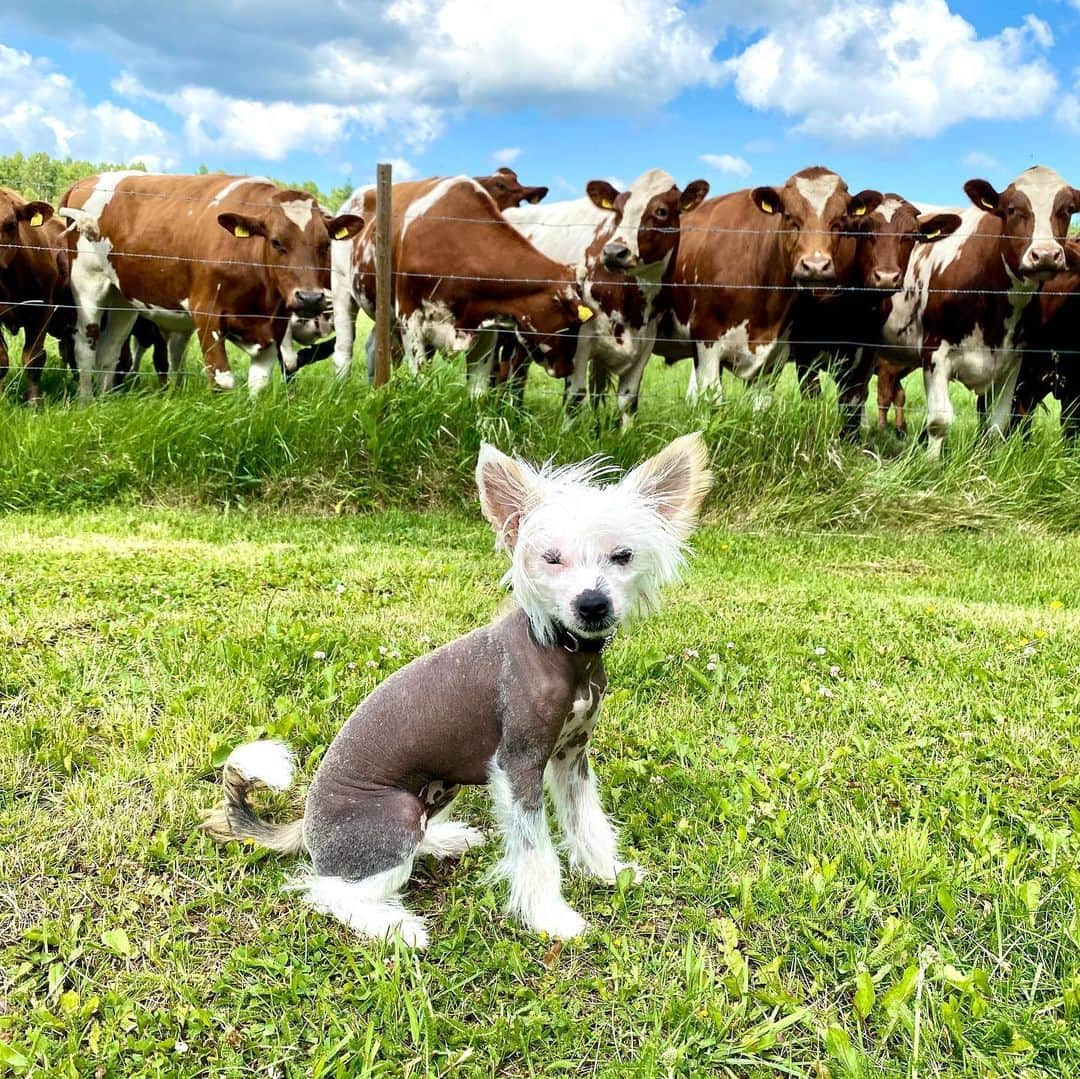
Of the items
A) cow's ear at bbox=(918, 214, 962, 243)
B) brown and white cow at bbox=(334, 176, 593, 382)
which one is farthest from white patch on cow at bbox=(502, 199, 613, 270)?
cow's ear at bbox=(918, 214, 962, 243)

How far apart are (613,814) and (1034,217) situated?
6730 millimetres

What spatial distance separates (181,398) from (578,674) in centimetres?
591

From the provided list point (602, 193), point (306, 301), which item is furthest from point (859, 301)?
point (306, 301)

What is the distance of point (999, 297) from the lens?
794 centimetres

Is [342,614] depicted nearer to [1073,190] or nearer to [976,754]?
[976,754]

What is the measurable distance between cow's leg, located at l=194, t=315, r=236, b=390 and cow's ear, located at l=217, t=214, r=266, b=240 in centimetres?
68

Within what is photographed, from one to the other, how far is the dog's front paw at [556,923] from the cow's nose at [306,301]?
6679 mm

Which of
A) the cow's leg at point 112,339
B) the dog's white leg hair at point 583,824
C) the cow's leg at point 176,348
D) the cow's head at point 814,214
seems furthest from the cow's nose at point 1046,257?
the cow's leg at point 176,348

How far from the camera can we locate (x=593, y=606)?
227 centimetres

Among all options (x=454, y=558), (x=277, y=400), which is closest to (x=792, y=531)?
(x=454, y=558)

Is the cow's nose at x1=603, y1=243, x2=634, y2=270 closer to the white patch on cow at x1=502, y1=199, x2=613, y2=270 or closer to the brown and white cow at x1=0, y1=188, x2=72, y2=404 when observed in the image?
the white patch on cow at x1=502, y1=199, x2=613, y2=270

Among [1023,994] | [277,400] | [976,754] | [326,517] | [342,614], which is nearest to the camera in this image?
[1023,994]

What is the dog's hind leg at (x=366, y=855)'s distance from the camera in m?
2.49

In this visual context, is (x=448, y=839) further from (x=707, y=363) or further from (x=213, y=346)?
(x=213, y=346)
